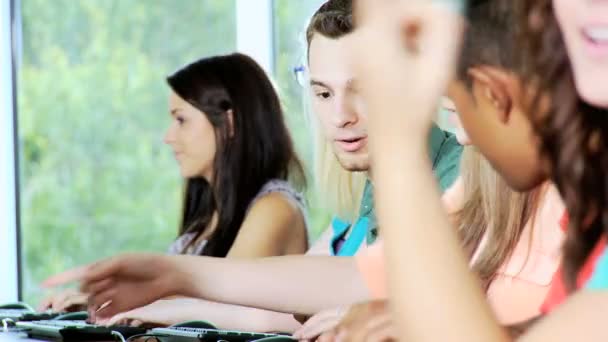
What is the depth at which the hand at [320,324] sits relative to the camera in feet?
4.87

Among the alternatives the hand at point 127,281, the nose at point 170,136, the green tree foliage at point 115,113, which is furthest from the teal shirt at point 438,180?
the green tree foliage at point 115,113

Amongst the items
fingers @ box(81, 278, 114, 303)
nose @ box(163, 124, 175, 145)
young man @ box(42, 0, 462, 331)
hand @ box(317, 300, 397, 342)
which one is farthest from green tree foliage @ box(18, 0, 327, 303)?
hand @ box(317, 300, 397, 342)

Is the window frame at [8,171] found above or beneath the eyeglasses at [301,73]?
beneath

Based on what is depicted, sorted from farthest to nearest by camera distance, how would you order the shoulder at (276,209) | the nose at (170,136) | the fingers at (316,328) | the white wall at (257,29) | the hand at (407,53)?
the white wall at (257,29), the nose at (170,136), the shoulder at (276,209), the fingers at (316,328), the hand at (407,53)

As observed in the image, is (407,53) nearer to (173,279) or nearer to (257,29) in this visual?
(173,279)

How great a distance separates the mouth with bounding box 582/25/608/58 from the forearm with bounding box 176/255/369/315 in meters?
1.04

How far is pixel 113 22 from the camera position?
420cm

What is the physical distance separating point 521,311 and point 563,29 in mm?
758

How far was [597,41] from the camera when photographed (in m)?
0.74

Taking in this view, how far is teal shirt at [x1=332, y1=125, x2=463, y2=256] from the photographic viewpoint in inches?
81.6

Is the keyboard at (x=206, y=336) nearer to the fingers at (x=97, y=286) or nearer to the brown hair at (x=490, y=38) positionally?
the fingers at (x=97, y=286)

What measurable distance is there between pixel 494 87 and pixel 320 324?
2.43 ft

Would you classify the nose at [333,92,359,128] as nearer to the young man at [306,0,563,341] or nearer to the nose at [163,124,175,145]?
the nose at [163,124,175,145]

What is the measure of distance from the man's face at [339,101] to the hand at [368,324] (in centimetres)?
106
